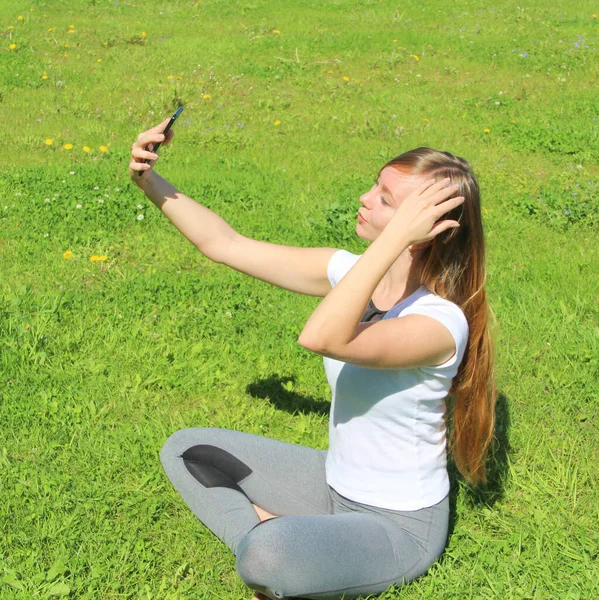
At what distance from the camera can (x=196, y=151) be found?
Result: 7.48m

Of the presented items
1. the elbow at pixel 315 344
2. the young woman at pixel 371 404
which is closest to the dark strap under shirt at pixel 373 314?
the young woman at pixel 371 404

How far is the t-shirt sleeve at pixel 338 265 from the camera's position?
3.16 m

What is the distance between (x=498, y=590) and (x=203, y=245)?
1.74 metres

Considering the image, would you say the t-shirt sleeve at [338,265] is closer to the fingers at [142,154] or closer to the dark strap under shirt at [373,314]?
the dark strap under shirt at [373,314]

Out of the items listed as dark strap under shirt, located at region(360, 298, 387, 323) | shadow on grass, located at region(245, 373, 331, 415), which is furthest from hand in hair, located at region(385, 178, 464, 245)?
shadow on grass, located at region(245, 373, 331, 415)

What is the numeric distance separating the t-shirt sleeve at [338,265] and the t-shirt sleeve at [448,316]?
436 millimetres

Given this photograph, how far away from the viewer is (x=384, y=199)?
9.38ft

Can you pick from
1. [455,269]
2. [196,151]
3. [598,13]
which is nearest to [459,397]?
[455,269]

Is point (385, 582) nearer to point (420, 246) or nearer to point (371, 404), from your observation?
point (371, 404)

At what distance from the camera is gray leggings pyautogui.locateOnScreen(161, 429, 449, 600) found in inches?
104

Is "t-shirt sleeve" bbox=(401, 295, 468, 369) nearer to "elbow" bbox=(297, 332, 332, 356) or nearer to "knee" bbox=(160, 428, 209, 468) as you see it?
"elbow" bbox=(297, 332, 332, 356)

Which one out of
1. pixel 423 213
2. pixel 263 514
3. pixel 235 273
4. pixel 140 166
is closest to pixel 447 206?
pixel 423 213

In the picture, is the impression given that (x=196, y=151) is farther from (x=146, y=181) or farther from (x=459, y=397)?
(x=459, y=397)

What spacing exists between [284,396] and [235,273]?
1.34 meters
